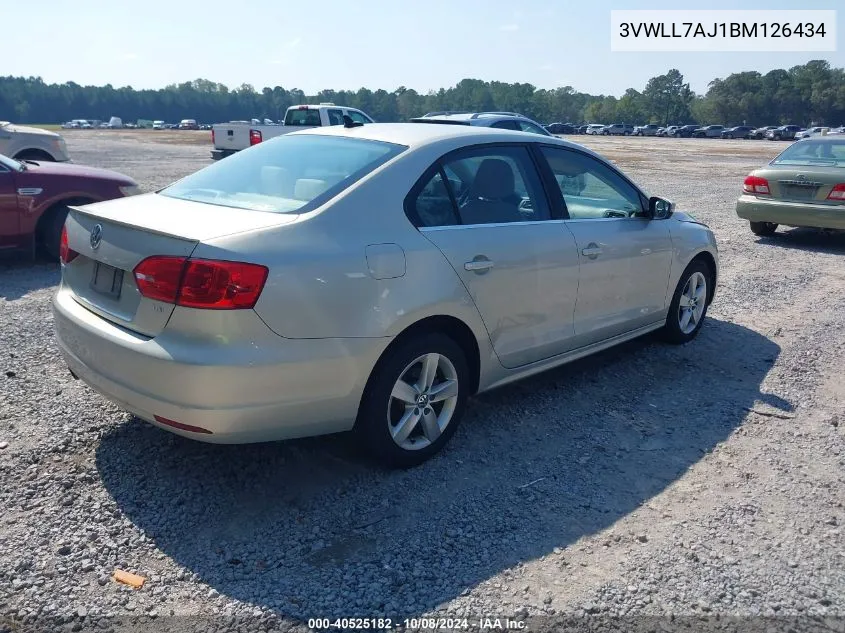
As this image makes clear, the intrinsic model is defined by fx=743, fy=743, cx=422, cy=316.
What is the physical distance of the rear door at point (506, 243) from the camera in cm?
389

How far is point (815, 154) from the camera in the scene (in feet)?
36.2

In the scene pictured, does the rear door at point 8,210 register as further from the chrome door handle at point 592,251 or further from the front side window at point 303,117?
the front side window at point 303,117

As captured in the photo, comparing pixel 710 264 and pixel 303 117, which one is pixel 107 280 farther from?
pixel 303 117

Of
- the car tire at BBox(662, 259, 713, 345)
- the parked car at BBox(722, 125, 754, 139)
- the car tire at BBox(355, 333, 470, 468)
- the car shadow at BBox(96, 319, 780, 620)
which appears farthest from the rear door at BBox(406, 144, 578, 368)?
the parked car at BBox(722, 125, 754, 139)

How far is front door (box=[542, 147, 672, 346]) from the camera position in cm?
471

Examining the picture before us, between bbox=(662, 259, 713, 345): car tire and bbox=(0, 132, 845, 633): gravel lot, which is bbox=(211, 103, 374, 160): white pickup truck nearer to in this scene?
bbox=(662, 259, 713, 345): car tire

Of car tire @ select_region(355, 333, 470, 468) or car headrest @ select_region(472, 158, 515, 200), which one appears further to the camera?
car headrest @ select_region(472, 158, 515, 200)

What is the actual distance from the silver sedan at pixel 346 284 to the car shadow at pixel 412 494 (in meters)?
0.31

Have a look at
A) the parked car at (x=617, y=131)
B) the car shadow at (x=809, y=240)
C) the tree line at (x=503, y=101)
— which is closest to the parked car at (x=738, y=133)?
the parked car at (x=617, y=131)

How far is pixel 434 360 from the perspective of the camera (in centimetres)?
380

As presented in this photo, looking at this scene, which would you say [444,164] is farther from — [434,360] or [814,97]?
[814,97]

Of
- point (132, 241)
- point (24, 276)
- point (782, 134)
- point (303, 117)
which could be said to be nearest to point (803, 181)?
point (132, 241)

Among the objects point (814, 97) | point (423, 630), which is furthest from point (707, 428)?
point (814, 97)

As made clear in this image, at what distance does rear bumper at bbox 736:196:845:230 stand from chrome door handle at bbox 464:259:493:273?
26.5 feet
